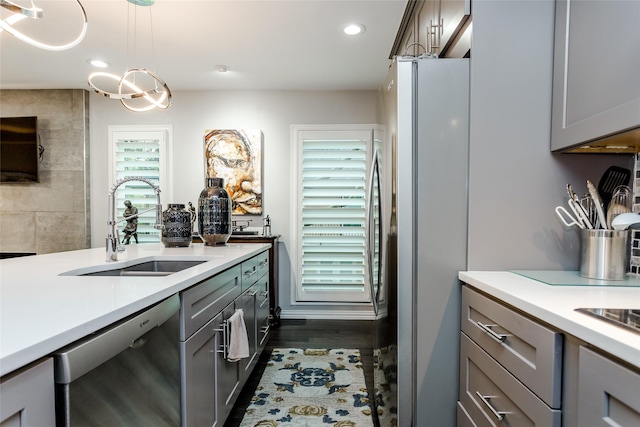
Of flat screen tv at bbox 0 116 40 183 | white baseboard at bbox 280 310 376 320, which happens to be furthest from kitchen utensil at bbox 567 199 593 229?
flat screen tv at bbox 0 116 40 183

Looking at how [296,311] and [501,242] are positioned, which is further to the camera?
[296,311]

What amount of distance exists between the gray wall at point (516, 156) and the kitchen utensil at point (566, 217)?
0.03 m

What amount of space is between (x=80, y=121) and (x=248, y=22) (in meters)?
2.69

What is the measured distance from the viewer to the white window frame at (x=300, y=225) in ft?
12.7

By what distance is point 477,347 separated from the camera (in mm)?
1271

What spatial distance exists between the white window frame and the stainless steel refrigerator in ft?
7.87

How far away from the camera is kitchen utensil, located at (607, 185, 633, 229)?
1.30 metres

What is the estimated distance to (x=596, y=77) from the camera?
1.14 m

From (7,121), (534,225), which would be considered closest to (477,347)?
(534,225)

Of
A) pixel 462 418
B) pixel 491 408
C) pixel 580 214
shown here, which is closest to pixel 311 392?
pixel 462 418

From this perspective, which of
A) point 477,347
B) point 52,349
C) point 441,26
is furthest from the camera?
point 441,26

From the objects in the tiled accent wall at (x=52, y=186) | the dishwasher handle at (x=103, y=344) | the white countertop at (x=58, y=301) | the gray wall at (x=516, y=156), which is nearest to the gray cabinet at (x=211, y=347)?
the white countertop at (x=58, y=301)

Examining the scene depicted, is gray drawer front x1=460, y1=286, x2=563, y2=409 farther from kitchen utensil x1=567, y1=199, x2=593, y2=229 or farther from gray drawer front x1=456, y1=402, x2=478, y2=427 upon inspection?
kitchen utensil x1=567, y1=199, x2=593, y2=229

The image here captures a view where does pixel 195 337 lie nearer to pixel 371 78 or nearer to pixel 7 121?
pixel 371 78
